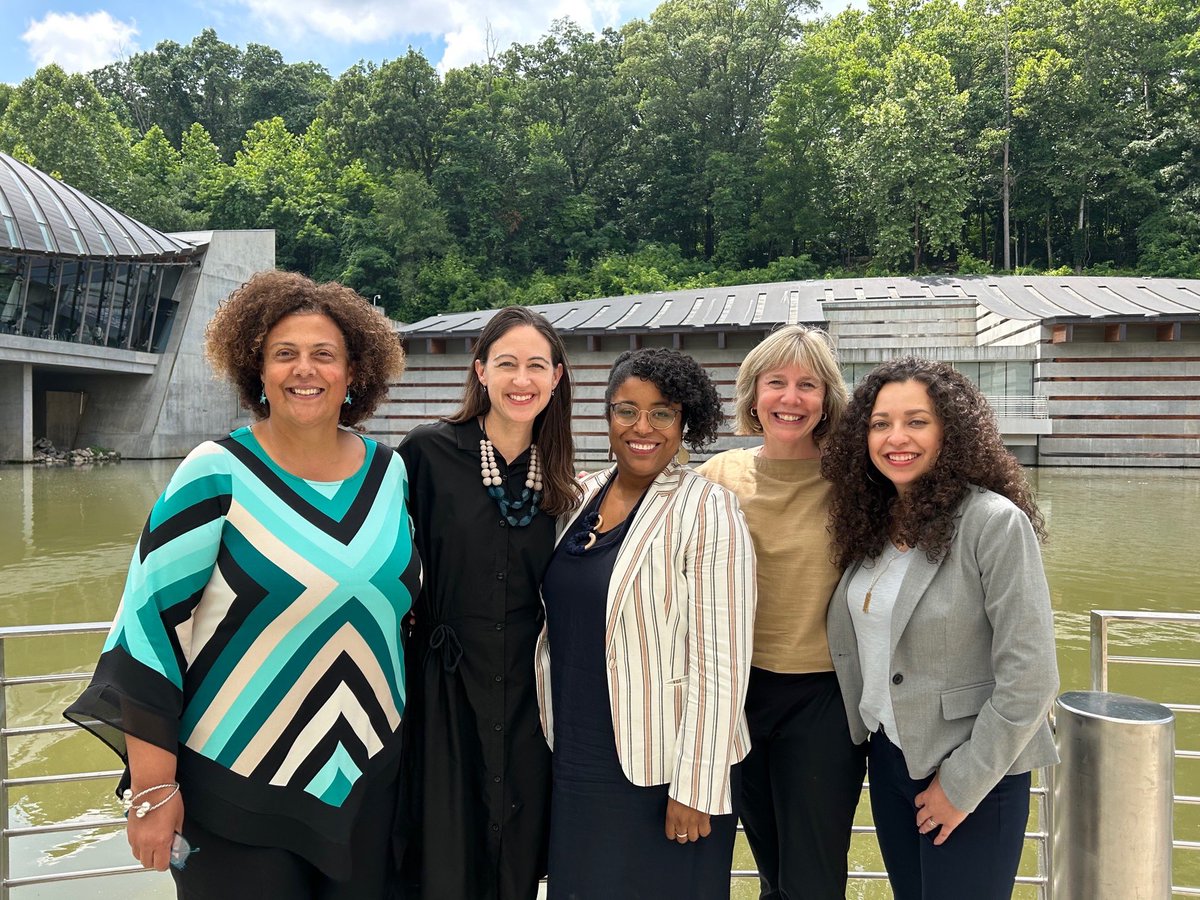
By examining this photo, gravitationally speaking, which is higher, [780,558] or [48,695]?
[780,558]

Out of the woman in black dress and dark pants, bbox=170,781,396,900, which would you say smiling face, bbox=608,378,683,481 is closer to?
the woman in black dress

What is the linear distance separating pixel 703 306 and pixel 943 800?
18.9 metres

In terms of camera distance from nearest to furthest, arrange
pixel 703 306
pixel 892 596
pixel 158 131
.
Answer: pixel 892 596
pixel 703 306
pixel 158 131

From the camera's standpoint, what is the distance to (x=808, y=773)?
2094mm

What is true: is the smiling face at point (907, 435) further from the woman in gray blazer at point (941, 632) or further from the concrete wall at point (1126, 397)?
the concrete wall at point (1126, 397)

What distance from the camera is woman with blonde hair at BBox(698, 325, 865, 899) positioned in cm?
210

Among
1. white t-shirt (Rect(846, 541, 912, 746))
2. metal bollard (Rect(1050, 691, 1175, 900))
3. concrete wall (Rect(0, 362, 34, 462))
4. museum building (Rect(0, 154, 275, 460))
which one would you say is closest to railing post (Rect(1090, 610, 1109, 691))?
metal bollard (Rect(1050, 691, 1175, 900))

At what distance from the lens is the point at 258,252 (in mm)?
27484

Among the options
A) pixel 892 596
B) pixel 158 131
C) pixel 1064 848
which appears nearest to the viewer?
pixel 892 596

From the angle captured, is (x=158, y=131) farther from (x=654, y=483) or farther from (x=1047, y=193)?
Answer: (x=654, y=483)

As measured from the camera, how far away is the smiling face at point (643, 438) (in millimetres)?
2012

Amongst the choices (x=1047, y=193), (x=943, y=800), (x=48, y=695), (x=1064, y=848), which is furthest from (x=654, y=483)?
(x=1047, y=193)

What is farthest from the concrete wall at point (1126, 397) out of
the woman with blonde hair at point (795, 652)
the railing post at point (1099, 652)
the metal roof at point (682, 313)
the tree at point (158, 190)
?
the tree at point (158, 190)

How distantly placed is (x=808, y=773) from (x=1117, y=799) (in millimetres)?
781
